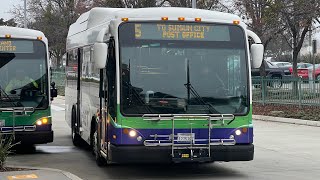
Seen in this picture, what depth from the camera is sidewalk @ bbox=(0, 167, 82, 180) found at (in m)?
10.0

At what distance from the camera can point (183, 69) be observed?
396 inches

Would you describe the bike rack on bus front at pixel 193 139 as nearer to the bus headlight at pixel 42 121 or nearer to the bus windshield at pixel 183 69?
the bus windshield at pixel 183 69

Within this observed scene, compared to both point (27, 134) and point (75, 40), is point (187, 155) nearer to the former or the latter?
point (27, 134)

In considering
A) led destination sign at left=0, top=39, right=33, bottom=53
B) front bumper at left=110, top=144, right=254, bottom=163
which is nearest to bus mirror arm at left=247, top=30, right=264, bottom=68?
front bumper at left=110, top=144, right=254, bottom=163

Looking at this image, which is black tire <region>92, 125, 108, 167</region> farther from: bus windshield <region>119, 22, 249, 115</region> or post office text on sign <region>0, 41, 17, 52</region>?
post office text on sign <region>0, 41, 17, 52</region>

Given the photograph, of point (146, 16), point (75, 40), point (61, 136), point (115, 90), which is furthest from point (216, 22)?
point (61, 136)

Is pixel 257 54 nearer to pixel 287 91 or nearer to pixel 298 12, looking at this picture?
pixel 298 12

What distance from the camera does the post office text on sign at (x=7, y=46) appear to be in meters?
13.3

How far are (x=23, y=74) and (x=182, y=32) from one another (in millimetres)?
4695

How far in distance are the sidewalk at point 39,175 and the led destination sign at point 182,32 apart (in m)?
2.67

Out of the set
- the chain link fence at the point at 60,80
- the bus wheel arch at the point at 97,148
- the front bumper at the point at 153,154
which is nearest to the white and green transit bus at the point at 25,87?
the bus wheel arch at the point at 97,148

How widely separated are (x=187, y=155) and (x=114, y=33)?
2.38 m

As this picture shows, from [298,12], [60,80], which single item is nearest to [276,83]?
[298,12]

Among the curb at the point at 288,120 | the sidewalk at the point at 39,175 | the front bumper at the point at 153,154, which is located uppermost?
the front bumper at the point at 153,154
